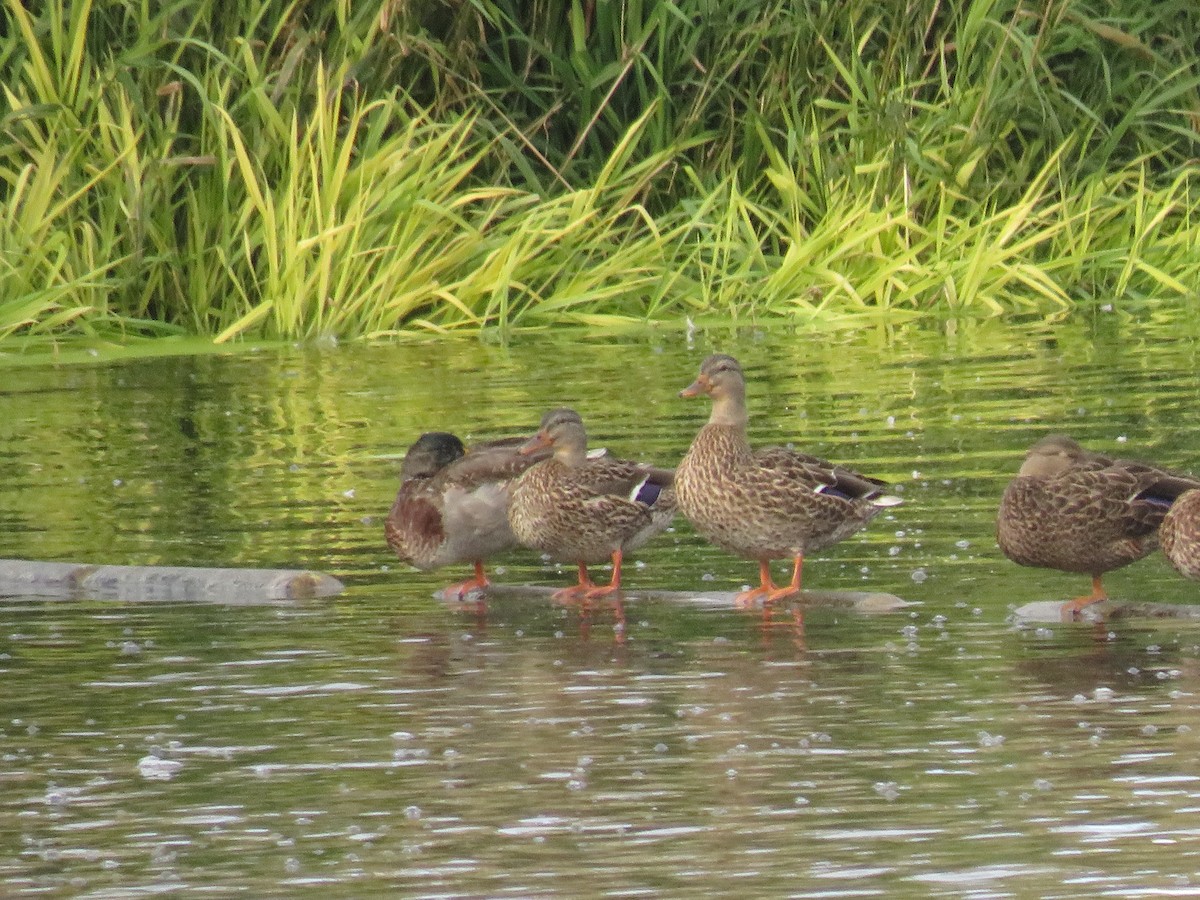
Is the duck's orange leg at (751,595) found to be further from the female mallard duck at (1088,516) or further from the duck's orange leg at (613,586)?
the female mallard duck at (1088,516)

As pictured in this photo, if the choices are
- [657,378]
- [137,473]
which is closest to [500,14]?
[657,378]

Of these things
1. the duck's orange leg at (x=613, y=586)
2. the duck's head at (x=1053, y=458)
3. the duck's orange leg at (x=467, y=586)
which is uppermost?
the duck's head at (x=1053, y=458)

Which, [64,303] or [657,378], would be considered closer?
[657,378]

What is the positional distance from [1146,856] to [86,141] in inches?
533

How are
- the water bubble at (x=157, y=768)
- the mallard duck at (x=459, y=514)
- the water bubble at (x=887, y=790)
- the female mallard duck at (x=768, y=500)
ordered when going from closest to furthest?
1. the water bubble at (x=887, y=790)
2. the water bubble at (x=157, y=768)
3. the female mallard duck at (x=768, y=500)
4. the mallard duck at (x=459, y=514)

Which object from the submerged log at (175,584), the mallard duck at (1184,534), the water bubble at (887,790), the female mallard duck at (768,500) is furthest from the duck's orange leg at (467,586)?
the water bubble at (887,790)

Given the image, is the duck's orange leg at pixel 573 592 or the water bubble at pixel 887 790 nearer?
the water bubble at pixel 887 790

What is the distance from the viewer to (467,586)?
885 centimetres

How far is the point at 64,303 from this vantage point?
58.0 ft

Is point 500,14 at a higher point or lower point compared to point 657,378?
higher

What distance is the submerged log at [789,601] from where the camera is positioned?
8133 millimetres

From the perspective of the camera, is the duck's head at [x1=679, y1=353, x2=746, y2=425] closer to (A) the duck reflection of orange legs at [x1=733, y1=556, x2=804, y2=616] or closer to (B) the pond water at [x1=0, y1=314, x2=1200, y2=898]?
(B) the pond water at [x1=0, y1=314, x2=1200, y2=898]

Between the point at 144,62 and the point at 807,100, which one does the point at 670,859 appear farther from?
the point at 807,100

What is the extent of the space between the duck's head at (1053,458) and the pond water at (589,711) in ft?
1.26
